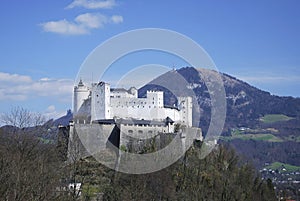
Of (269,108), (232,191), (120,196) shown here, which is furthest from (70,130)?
(269,108)

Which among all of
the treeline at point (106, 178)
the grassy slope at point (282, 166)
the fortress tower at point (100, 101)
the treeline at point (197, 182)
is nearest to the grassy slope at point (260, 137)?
the grassy slope at point (282, 166)

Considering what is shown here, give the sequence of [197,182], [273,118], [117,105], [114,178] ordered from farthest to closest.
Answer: [273,118], [117,105], [197,182], [114,178]

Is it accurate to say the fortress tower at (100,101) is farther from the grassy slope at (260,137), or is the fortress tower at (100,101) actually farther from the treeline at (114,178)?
the grassy slope at (260,137)

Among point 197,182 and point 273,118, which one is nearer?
point 197,182

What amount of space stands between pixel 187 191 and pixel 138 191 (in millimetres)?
4557

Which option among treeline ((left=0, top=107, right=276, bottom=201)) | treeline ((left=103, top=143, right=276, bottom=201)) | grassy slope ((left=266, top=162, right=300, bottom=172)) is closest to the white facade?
treeline ((left=0, top=107, right=276, bottom=201))

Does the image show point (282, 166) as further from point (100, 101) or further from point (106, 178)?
point (106, 178)

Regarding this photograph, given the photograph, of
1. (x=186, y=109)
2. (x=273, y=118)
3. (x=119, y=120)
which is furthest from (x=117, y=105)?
(x=273, y=118)

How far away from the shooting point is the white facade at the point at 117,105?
54.0 metres

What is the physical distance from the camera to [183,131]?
51500 millimetres

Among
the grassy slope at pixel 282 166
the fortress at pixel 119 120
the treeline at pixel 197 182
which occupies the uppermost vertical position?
the fortress at pixel 119 120

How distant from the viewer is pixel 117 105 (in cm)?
5600

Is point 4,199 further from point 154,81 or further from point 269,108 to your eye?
point 269,108

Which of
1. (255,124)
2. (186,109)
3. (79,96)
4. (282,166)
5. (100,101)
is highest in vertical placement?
(255,124)
